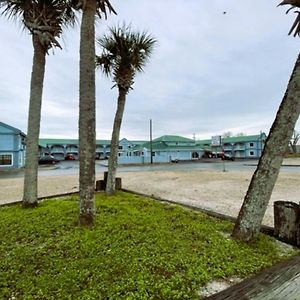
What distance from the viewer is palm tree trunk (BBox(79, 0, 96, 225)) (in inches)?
151

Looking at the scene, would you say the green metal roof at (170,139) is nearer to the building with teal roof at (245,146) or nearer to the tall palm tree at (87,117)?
the building with teal roof at (245,146)

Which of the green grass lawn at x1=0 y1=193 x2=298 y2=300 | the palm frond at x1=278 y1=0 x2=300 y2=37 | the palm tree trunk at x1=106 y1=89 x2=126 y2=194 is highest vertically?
the palm frond at x1=278 y1=0 x2=300 y2=37

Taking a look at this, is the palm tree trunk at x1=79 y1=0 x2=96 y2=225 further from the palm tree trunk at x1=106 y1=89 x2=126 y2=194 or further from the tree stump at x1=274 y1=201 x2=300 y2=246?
the palm tree trunk at x1=106 y1=89 x2=126 y2=194

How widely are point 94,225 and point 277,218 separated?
2.73m

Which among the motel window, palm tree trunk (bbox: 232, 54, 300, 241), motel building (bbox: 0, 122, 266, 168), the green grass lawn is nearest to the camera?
the green grass lawn

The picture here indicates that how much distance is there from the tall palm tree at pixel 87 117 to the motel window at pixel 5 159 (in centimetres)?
2571

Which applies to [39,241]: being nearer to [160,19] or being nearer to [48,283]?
[48,283]

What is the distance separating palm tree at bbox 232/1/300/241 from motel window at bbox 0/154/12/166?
2719cm

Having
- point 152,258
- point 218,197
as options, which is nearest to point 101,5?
point 152,258

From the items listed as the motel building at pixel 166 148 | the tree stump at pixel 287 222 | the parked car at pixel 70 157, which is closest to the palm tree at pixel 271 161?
the tree stump at pixel 287 222

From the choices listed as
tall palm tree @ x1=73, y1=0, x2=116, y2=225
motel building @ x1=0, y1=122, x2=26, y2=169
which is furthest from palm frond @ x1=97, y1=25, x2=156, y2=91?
motel building @ x1=0, y1=122, x2=26, y2=169

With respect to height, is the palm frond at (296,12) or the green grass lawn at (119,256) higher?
the palm frond at (296,12)

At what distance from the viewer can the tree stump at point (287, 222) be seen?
3.57 metres

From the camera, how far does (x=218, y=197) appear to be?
26.6ft
